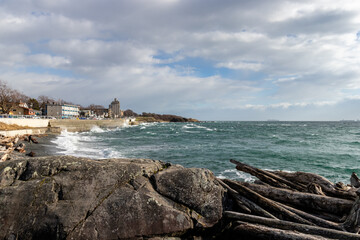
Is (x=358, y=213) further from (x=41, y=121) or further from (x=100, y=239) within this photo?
(x=41, y=121)

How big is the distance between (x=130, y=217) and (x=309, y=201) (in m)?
4.33

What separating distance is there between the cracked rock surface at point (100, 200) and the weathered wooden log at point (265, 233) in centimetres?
61

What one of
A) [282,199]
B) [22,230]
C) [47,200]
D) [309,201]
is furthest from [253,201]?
[22,230]

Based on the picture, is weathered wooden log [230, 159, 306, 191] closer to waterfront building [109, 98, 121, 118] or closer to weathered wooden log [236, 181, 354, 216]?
weathered wooden log [236, 181, 354, 216]

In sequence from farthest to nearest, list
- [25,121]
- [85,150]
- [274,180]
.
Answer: [25,121]
[85,150]
[274,180]

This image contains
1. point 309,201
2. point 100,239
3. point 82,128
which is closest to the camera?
point 100,239

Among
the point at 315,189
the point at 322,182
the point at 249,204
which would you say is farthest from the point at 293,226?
the point at 322,182

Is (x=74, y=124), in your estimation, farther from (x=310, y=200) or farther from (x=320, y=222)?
(x=320, y=222)

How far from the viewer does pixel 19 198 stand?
4.52 meters

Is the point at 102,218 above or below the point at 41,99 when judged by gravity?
below

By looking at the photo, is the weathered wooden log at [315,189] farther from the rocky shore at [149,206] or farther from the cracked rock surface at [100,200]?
the cracked rock surface at [100,200]

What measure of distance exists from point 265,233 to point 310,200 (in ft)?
5.87

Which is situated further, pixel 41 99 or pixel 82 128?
pixel 41 99

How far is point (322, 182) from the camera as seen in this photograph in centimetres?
634
